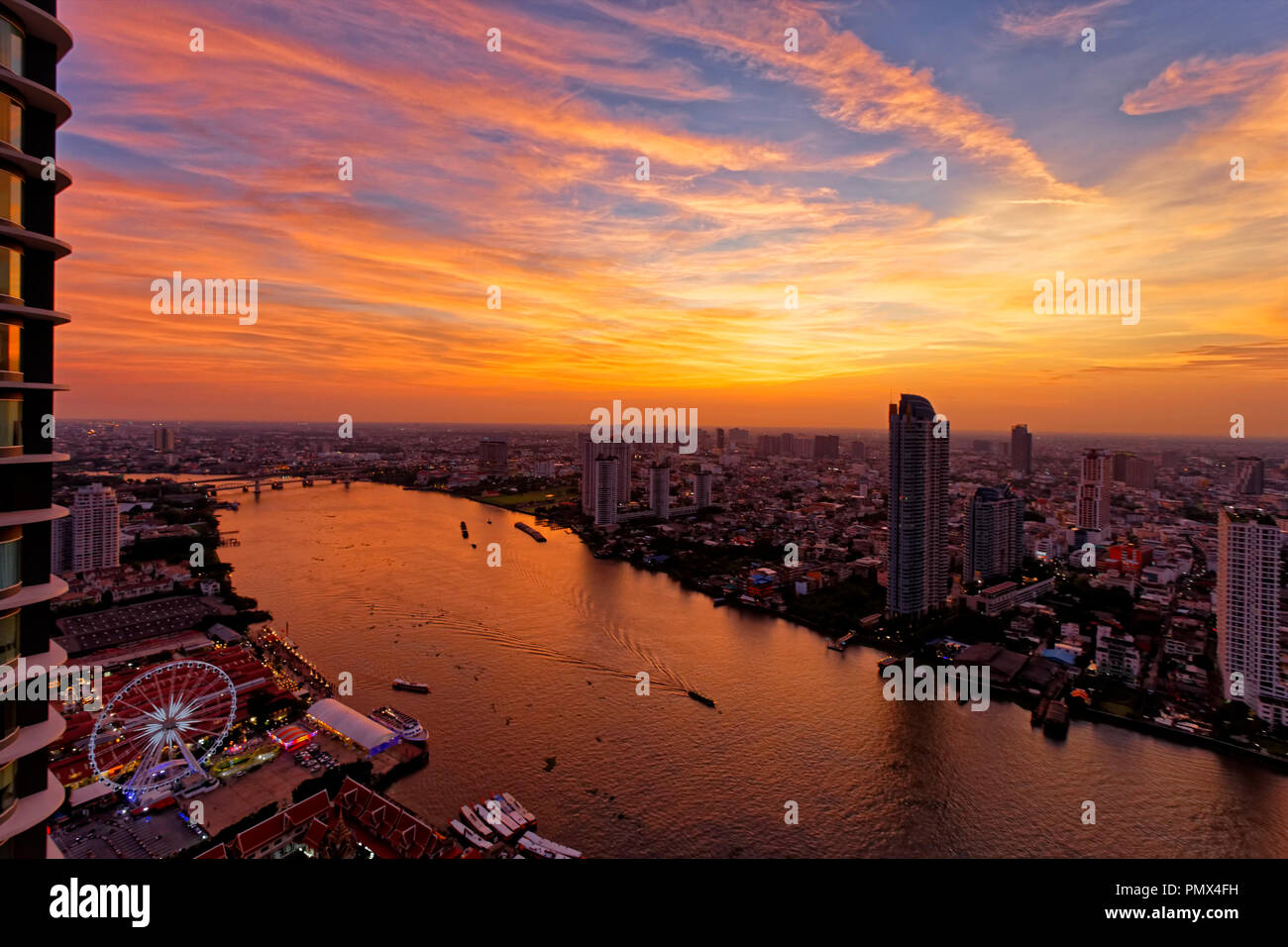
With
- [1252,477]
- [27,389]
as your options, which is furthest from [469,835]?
[1252,477]

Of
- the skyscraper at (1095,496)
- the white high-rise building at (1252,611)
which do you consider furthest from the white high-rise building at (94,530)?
the skyscraper at (1095,496)

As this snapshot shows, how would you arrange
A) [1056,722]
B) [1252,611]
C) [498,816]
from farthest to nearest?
[1252,611] < [1056,722] < [498,816]

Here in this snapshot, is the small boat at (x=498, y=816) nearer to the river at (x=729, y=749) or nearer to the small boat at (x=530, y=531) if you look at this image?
the river at (x=729, y=749)

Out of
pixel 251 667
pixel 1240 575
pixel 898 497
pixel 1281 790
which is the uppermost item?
pixel 898 497

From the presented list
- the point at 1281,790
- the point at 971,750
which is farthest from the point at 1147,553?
the point at 971,750

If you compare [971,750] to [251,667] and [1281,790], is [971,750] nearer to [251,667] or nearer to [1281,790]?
[1281,790]

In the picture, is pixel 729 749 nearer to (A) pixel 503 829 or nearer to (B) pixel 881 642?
(A) pixel 503 829
